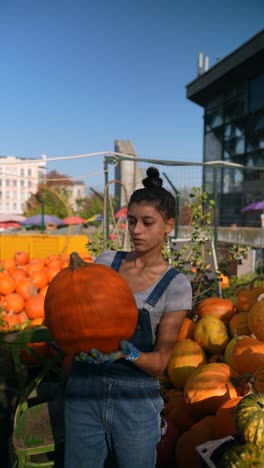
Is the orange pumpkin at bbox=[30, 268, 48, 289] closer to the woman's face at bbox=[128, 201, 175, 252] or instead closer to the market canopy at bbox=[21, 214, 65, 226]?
the woman's face at bbox=[128, 201, 175, 252]

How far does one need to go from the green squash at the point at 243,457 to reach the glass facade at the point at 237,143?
13941 mm

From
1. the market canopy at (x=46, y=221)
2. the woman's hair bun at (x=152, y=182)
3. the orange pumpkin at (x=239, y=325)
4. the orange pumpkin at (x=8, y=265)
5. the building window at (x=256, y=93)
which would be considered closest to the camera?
the woman's hair bun at (x=152, y=182)

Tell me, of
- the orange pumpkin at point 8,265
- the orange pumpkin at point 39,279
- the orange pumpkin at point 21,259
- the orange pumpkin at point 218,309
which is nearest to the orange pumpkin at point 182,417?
the orange pumpkin at point 218,309

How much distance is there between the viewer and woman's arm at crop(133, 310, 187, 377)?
143 centimetres

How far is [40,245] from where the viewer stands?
27.4 feet

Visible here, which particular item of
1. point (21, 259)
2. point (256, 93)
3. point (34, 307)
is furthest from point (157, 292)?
point (256, 93)

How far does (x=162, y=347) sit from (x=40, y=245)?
7219mm

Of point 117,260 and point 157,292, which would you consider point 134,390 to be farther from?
point 117,260

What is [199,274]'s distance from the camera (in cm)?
512

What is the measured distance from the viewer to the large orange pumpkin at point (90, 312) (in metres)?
1.41

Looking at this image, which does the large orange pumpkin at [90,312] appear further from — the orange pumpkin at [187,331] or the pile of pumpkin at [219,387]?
the orange pumpkin at [187,331]

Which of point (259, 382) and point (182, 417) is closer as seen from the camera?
point (259, 382)

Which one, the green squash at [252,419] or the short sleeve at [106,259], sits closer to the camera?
the green squash at [252,419]

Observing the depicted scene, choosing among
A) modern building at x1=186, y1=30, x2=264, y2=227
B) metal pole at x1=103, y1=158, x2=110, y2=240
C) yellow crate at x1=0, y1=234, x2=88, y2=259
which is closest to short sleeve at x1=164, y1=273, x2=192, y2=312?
metal pole at x1=103, y1=158, x2=110, y2=240
